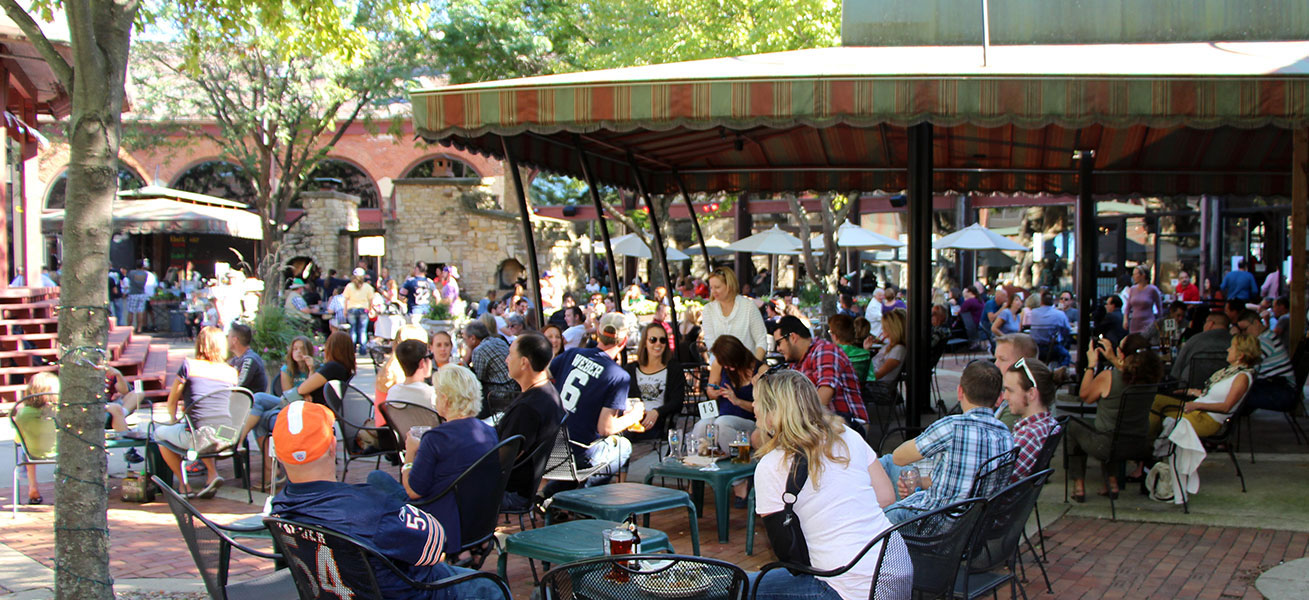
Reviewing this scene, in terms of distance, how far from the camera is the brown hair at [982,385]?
3766 millimetres

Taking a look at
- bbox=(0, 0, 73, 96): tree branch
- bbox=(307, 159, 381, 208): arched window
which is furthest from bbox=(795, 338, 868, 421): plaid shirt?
bbox=(307, 159, 381, 208): arched window

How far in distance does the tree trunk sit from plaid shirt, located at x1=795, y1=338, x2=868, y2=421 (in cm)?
346

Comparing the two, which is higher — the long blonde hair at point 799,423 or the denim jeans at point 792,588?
the long blonde hair at point 799,423

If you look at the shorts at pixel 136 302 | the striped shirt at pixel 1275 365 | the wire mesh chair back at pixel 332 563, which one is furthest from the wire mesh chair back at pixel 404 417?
the shorts at pixel 136 302

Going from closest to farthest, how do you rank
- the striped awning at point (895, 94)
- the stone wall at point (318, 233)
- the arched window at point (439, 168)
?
the striped awning at point (895, 94), the stone wall at point (318, 233), the arched window at point (439, 168)

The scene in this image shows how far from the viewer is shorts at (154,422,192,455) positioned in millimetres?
6105

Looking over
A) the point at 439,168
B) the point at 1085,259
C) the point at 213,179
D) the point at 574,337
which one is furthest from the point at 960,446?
the point at 213,179

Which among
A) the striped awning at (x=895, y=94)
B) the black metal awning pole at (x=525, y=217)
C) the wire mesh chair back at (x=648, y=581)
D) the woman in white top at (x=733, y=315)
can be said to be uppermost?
the striped awning at (x=895, y=94)

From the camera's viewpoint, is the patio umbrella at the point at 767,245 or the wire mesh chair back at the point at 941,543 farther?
the patio umbrella at the point at 767,245

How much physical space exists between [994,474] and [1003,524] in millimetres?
178

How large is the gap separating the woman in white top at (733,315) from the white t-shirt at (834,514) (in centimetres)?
387

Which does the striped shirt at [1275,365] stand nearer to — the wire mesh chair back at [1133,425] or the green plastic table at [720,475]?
the wire mesh chair back at [1133,425]

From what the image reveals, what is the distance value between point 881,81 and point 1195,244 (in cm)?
1978

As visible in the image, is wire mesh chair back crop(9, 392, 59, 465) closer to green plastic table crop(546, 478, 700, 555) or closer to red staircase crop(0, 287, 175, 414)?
green plastic table crop(546, 478, 700, 555)
